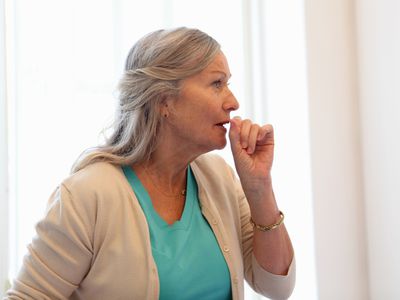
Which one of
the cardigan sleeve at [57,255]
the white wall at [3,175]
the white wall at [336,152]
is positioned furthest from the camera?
the white wall at [336,152]

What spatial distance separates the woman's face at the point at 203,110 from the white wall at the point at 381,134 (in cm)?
84

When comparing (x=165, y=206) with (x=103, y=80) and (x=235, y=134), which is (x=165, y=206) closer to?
(x=235, y=134)

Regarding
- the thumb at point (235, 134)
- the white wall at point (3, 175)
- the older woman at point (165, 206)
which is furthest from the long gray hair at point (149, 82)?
the white wall at point (3, 175)

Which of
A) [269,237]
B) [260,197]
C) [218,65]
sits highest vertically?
[218,65]

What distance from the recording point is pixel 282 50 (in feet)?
7.01

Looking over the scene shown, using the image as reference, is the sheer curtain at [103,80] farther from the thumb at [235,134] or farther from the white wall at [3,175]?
the thumb at [235,134]

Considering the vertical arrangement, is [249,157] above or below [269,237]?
above

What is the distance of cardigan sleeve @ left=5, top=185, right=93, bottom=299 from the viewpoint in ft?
3.61

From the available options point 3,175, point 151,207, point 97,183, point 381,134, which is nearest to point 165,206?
point 151,207

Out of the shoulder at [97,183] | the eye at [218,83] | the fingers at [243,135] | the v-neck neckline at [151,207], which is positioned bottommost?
the v-neck neckline at [151,207]

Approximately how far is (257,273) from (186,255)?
0.23 metres

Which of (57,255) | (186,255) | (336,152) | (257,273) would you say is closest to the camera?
(57,255)

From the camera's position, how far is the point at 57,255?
3.65 feet

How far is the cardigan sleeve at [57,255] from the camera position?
1101 millimetres
